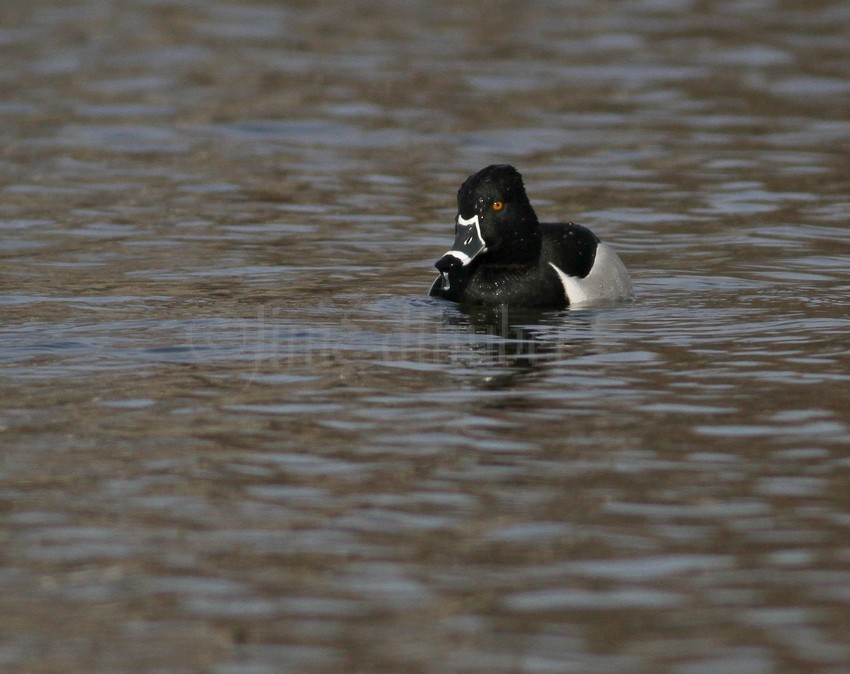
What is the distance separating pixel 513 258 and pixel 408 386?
8.62 feet

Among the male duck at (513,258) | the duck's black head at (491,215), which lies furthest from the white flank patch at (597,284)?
the duck's black head at (491,215)

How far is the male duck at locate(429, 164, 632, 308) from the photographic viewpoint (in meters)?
10.7

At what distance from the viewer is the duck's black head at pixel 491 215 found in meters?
10.7

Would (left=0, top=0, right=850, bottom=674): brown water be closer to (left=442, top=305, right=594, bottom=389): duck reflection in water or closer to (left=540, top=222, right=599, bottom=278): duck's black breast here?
(left=442, top=305, right=594, bottom=389): duck reflection in water

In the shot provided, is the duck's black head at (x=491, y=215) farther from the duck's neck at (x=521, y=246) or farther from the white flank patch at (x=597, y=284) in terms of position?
the white flank patch at (x=597, y=284)

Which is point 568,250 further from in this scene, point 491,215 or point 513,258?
point 491,215

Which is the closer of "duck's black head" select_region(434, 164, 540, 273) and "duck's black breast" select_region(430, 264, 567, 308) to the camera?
"duck's black head" select_region(434, 164, 540, 273)

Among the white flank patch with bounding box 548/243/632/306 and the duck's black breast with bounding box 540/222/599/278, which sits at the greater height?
the duck's black breast with bounding box 540/222/599/278

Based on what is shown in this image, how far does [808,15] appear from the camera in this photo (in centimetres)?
2422

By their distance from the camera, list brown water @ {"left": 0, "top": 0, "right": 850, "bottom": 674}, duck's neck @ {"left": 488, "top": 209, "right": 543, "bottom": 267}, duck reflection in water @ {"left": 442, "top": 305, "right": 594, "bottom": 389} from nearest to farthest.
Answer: brown water @ {"left": 0, "top": 0, "right": 850, "bottom": 674}, duck reflection in water @ {"left": 442, "top": 305, "right": 594, "bottom": 389}, duck's neck @ {"left": 488, "top": 209, "right": 543, "bottom": 267}

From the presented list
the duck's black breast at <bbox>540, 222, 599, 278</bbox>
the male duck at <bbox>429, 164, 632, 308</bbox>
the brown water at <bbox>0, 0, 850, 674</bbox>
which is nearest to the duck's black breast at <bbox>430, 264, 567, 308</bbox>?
the male duck at <bbox>429, 164, 632, 308</bbox>

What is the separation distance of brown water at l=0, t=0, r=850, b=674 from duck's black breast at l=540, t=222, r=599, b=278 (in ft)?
1.49

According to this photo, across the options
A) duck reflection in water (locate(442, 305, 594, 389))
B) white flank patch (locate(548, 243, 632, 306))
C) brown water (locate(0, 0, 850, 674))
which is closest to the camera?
brown water (locate(0, 0, 850, 674))

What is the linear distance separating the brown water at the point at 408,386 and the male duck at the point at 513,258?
9.7 inches
